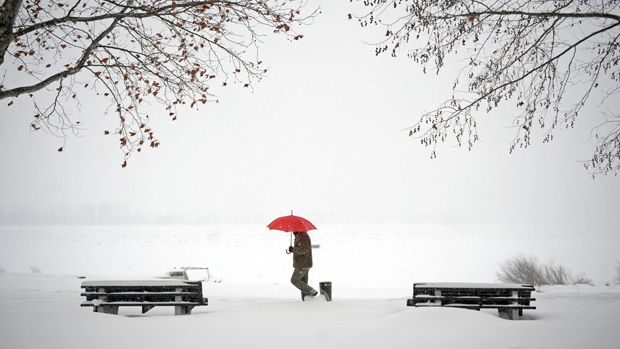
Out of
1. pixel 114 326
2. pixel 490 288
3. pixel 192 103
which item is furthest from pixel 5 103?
pixel 490 288

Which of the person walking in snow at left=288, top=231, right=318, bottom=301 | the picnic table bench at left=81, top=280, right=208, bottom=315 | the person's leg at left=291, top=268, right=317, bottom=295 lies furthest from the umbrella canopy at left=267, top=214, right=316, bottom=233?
the picnic table bench at left=81, top=280, right=208, bottom=315

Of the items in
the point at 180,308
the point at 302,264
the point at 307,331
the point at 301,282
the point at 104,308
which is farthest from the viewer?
the point at 302,264

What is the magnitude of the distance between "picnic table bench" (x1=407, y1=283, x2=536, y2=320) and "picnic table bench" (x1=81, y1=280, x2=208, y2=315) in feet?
11.8

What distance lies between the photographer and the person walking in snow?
34.9ft

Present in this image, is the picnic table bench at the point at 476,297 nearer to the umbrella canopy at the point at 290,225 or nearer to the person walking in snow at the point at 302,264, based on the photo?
the person walking in snow at the point at 302,264

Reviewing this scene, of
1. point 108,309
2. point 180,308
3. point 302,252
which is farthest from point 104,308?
point 302,252

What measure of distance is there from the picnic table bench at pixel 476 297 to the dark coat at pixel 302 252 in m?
2.79

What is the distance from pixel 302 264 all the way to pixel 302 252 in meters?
0.24

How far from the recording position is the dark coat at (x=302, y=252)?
1078 cm

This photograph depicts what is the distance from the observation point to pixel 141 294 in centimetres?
848

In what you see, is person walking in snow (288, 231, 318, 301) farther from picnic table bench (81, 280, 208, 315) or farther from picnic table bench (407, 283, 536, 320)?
picnic table bench (407, 283, 536, 320)

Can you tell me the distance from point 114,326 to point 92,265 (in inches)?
1078

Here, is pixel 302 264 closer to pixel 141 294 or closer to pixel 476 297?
pixel 141 294

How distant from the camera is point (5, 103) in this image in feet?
34.3
